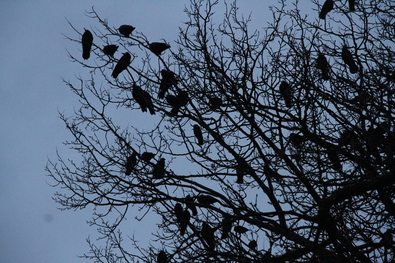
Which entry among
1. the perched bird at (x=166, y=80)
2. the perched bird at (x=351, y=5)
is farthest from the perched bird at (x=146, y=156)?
the perched bird at (x=351, y=5)

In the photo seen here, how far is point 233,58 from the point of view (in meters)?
6.00

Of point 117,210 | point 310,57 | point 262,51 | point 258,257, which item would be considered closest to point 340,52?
point 310,57

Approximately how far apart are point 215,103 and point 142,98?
3.20ft

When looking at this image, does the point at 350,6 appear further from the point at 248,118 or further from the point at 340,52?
the point at 248,118

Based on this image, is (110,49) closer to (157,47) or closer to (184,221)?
(157,47)

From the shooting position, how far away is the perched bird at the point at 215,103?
596 centimetres

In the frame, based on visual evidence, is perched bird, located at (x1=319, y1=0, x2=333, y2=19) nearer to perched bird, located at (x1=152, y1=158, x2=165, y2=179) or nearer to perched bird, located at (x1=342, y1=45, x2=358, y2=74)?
perched bird, located at (x1=342, y1=45, x2=358, y2=74)

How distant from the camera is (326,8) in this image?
589 centimetres

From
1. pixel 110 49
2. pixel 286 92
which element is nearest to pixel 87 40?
pixel 110 49

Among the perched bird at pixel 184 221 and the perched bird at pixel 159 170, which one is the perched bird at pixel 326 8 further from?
the perched bird at pixel 184 221

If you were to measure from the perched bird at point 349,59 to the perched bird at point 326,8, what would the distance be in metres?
0.64

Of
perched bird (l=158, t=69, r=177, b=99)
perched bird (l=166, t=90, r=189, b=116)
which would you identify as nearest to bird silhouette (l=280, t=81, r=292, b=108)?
perched bird (l=166, t=90, r=189, b=116)

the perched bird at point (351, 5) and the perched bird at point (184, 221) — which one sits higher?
the perched bird at point (351, 5)

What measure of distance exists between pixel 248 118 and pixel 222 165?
71 centimetres
